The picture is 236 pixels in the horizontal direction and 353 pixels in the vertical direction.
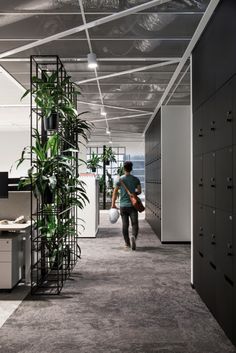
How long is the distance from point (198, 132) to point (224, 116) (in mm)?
1104

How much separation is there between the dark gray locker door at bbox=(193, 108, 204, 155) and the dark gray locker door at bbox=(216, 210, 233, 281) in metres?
0.95

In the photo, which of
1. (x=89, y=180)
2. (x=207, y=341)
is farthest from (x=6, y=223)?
(x=89, y=180)

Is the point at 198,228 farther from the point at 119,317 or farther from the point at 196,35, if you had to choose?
the point at 196,35

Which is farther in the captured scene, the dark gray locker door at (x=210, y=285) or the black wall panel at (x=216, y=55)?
the dark gray locker door at (x=210, y=285)

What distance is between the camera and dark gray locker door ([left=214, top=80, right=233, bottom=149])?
292 cm

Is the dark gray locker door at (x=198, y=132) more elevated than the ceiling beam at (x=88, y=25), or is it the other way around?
the ceiling beam at (x=88, y=25)

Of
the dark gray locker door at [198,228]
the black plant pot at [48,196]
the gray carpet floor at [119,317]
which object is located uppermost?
the black plant pot at [48,196]

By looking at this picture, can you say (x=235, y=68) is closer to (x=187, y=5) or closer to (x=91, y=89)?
(x=187, y=5)

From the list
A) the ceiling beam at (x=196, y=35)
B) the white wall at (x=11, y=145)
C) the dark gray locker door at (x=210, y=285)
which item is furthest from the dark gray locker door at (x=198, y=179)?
the white wall at (x=11, y=145)

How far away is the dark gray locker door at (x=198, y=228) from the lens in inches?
158

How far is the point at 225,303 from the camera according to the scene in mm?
3143

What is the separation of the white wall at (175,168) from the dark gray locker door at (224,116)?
414 cm

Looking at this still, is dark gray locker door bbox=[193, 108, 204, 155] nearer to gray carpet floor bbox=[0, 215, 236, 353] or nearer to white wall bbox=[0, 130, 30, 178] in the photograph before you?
gray carpet floor bbox=[0, 215, 236, 353]

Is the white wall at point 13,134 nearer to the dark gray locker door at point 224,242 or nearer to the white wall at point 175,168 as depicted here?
the white wall at point 175,168
